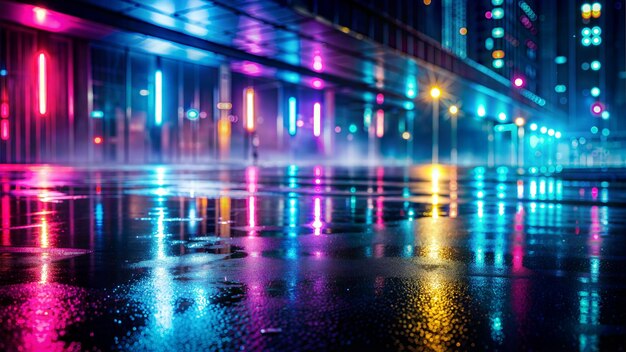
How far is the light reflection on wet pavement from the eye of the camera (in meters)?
3.60

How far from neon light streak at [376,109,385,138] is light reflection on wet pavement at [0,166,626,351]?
57925 millimetres

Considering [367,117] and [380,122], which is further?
[380,122]

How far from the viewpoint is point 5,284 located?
5066 millimetres

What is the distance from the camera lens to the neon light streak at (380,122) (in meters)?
68.7

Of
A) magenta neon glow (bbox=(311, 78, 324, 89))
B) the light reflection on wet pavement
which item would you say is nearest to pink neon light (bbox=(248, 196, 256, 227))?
the light reflection on wet pavement

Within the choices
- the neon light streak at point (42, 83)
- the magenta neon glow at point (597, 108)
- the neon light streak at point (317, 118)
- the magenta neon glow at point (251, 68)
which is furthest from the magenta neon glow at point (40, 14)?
the neon light streak at point (317, 118)

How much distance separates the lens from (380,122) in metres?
69.1

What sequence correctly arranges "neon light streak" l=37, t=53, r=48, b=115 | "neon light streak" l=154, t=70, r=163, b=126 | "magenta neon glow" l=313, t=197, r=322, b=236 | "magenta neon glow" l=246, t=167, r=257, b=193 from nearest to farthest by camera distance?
"magenta neon glow" l=313, t=197, r=322, b=236 < "magenta neon glow" l=246, t=167, r=257, b=193 < "neon light streak" l=37, t=53, r=48, b=115 < "neon light streak" l=154, t=70, r=163, b=126

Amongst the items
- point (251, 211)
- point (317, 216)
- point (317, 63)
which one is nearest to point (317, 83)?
point (317, 63)

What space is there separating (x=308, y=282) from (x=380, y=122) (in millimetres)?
64770

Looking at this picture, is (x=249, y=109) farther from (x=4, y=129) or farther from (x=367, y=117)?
(x=4, y=129)

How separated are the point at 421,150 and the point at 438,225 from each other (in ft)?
241

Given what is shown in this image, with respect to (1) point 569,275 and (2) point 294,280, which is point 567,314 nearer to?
(1) point 569,275

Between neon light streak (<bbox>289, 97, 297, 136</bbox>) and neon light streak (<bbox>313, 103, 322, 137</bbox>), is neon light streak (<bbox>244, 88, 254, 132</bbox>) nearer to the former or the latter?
neon light streak (<bbox>289, 97, 297, 136</bbox>)
